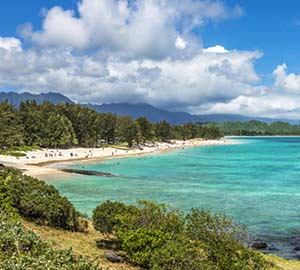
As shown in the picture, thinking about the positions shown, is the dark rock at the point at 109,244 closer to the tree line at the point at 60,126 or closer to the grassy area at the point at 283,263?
the grassy area at the point at 283,263

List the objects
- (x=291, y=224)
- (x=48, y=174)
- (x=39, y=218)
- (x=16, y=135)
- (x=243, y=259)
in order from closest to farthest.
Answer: (x=243, y=259)
(x=39, y=218)
(x=291, y=224)
(x=48, y=174)
(x=16, y=135)

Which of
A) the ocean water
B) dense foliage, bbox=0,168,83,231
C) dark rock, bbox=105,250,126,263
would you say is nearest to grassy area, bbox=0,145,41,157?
the ocean water

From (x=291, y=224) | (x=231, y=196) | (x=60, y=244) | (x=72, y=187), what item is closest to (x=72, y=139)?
(x=72, y=187)

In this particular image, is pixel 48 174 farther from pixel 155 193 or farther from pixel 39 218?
pixel 39 218

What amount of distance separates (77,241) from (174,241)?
7.25 meters

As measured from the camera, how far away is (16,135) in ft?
314

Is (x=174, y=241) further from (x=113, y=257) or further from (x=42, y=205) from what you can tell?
(x=42, y=205)

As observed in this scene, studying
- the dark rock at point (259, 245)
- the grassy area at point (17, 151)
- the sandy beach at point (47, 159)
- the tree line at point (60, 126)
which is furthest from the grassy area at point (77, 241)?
the tree line at point (60, 126)

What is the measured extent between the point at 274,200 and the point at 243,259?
3213cm

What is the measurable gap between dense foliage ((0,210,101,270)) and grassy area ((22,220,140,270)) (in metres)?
5.15

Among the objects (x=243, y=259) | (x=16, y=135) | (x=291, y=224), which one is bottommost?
(x=291, y=224)

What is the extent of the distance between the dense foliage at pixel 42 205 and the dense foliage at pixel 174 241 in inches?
92.5

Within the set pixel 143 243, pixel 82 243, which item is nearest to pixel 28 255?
pixel 143 243

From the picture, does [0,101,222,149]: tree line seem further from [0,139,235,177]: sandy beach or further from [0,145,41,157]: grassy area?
[0,139,235,177]: sandy beach
